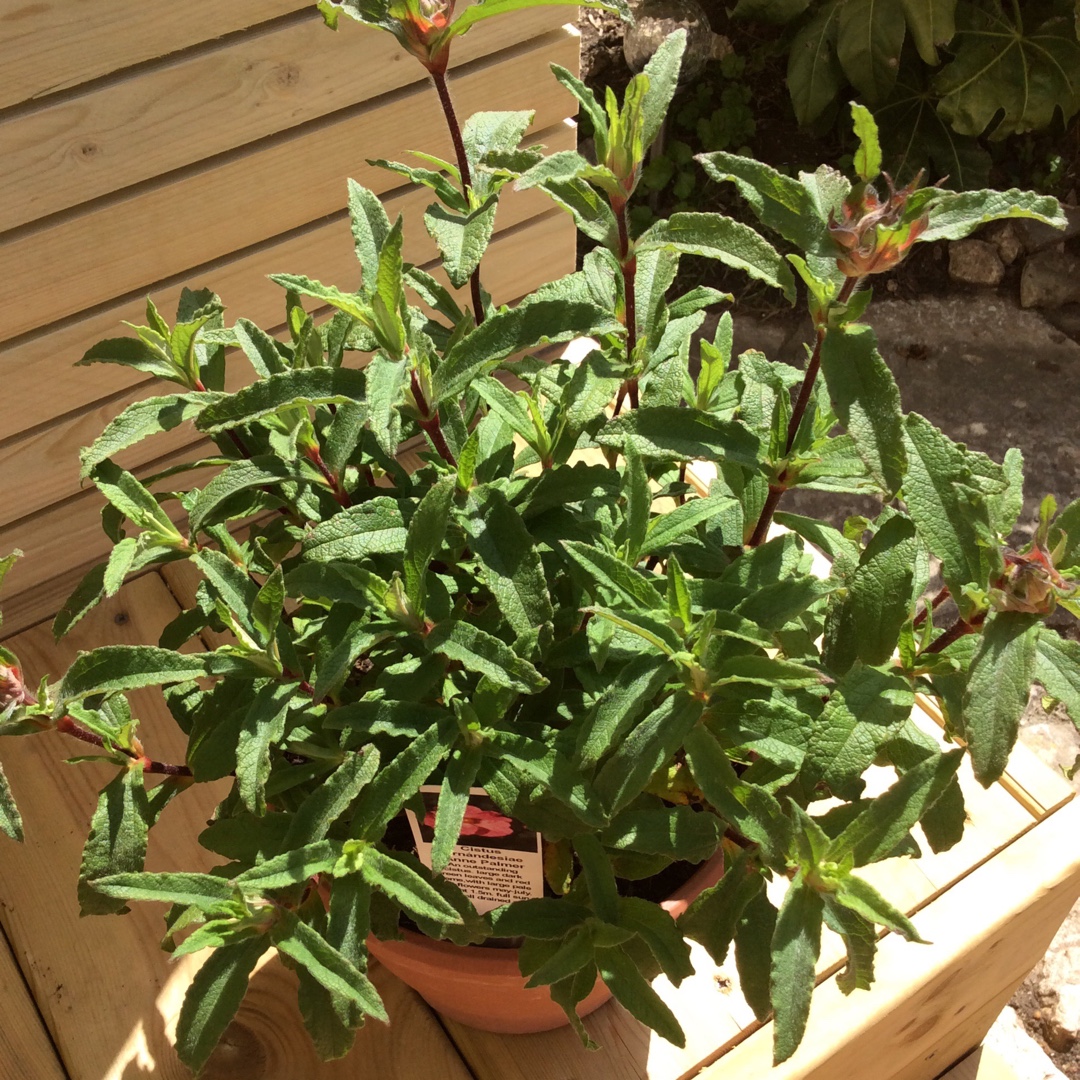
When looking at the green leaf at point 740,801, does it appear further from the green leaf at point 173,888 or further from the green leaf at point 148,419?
the green leaf at point 148,419

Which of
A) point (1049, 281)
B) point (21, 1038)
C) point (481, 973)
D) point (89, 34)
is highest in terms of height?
point (89, 34)

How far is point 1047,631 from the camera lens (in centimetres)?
65

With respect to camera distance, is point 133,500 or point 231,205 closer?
point 133,500

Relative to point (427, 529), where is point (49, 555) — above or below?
below

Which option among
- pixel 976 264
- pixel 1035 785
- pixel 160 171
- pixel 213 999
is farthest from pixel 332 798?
pixel 976 264

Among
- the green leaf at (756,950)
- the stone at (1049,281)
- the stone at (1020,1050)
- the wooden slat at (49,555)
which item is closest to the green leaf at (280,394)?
the green leaf at (756,950)

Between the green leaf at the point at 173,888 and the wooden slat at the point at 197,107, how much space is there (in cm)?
88

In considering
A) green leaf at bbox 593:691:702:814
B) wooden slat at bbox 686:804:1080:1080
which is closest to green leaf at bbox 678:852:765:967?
green leaf at bbox 593:691:702:814

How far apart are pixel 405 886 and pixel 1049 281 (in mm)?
2256

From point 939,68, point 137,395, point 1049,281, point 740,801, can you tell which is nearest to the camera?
point 740,801

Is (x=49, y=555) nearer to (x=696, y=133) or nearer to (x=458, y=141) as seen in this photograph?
(x=458, y=141)

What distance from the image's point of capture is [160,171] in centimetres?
130

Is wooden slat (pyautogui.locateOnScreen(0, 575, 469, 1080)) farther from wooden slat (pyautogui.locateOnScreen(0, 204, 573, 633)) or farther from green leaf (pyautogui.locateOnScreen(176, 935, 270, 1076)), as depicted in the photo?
green leaf (pyautogui.locateOnScreen(176, 935, 270, 1076))

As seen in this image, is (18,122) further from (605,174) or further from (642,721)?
(642,721)
